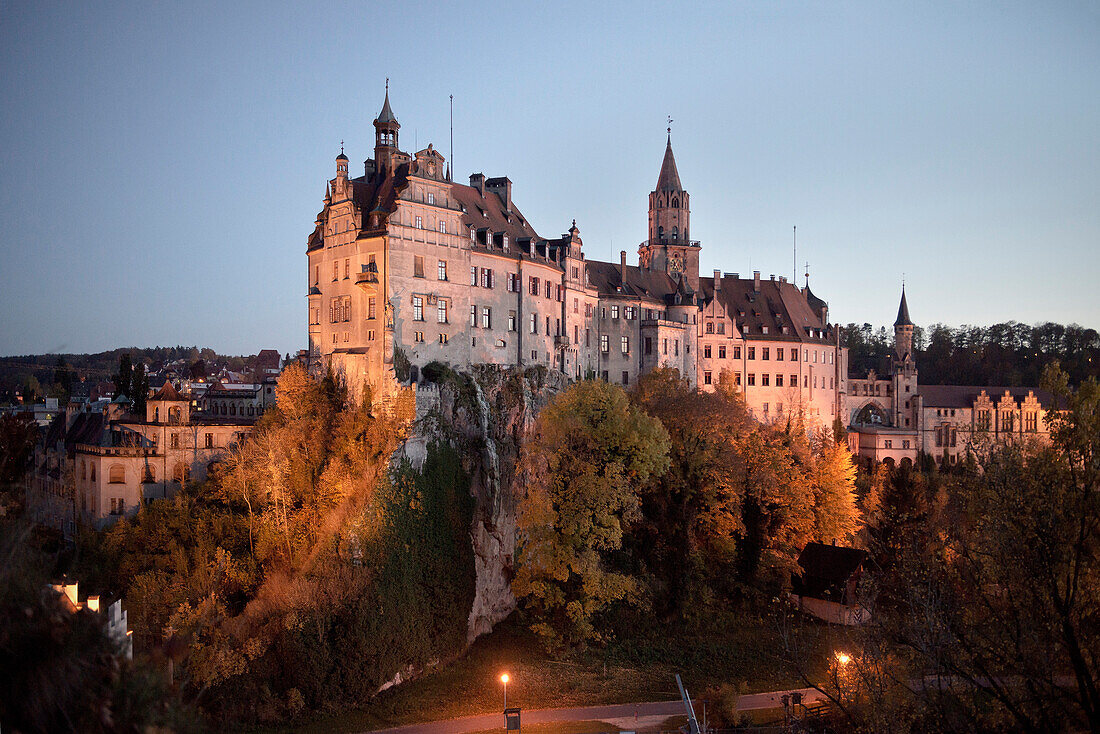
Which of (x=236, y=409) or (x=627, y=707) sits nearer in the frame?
(x=627, y=707)

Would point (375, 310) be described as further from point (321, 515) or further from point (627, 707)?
point (627, 707)

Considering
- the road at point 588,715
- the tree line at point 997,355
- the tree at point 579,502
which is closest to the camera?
the road at point 588,715

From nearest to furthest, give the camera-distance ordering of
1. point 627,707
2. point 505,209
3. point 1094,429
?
point 1094,429 → point 627,707 → point 505,209

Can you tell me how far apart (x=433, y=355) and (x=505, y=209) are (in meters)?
15.0

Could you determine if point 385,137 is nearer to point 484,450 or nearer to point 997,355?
point 484,450

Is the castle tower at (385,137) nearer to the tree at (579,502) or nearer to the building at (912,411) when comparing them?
the tree at (579,502)

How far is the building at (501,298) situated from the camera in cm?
4453

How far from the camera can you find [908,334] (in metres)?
93.5

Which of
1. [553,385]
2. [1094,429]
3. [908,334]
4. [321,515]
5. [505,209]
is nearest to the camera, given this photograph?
[1094,429]

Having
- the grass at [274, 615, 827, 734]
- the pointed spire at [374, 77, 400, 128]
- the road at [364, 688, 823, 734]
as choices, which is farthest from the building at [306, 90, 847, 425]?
the road at [364, 688, 823, 734]

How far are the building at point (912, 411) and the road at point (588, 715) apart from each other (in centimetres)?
5457

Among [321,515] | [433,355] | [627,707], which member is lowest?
[627,707]

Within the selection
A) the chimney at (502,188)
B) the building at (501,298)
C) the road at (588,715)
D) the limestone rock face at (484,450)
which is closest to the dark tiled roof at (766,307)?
the building at (501,298)

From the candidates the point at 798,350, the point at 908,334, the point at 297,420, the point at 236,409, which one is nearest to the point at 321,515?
the point at 297,420
